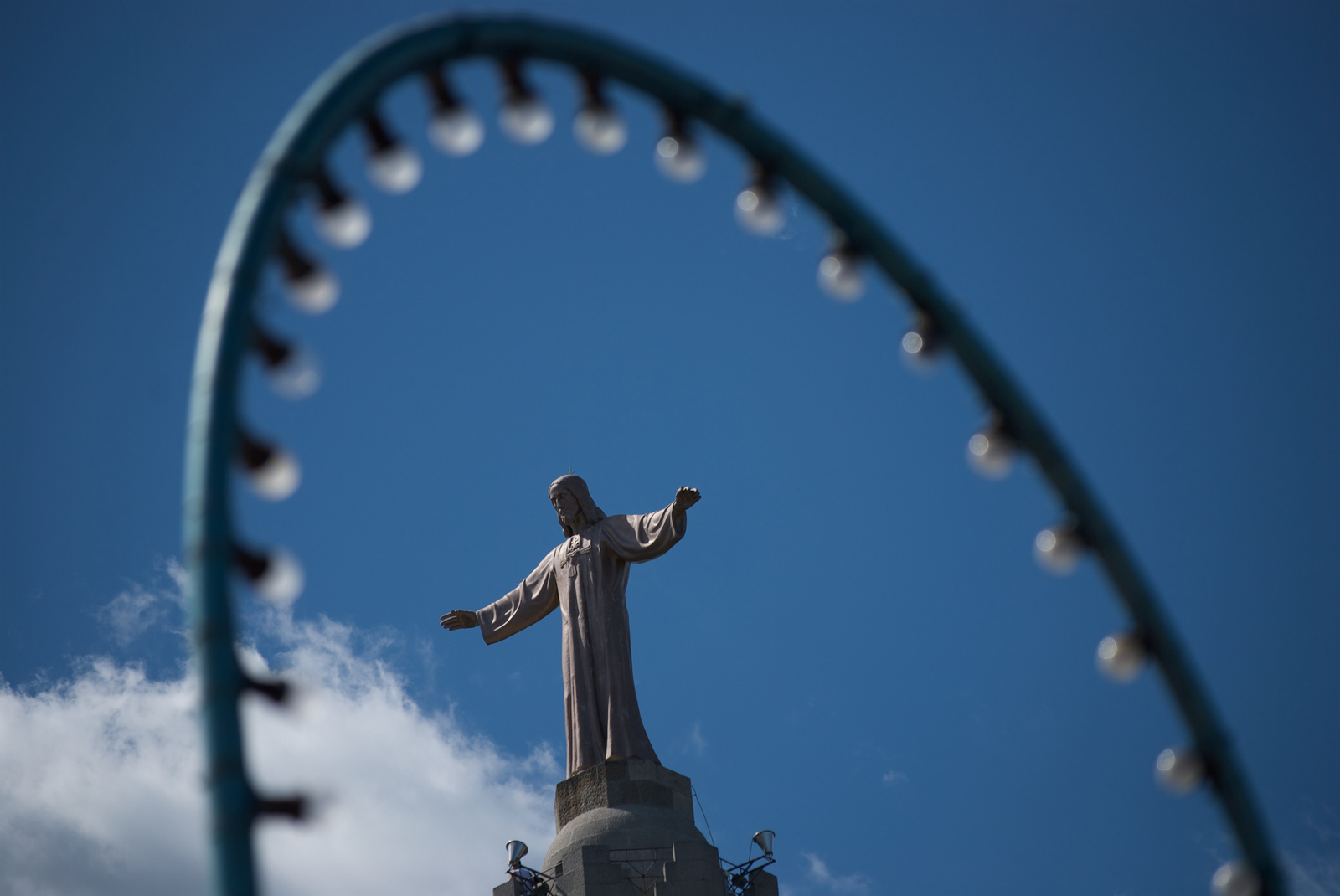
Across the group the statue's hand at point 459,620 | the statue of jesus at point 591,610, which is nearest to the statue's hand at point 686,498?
the statue of jesus at point 591,610

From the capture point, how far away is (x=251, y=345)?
7.14 metres

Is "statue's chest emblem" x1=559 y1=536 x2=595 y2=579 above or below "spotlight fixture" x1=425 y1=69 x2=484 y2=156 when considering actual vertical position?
above

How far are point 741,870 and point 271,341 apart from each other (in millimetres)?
11567

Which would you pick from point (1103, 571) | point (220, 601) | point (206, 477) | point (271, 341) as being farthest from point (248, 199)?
point (1103, 571)

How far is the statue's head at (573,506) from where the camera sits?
19.4 meters

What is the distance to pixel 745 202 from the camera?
27.6ft

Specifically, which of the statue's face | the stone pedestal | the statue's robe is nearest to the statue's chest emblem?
the statue's robe

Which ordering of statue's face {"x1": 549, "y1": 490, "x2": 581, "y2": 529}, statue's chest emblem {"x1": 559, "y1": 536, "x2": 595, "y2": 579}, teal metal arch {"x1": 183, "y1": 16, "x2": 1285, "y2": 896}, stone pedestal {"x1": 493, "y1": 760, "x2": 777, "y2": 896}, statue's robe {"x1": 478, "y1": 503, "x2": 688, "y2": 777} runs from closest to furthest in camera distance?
teal metal arch {"x1": 183, "y1": 16, "x2": 1285, "y2": 896} → stone pedestal {"x1": 493, "y1": 760, "x2": 777, "y2": 896} → statue's robe {"x1": 478, "y1": 503, "x2": 688, "y2": 777} → statue's chest emblem {"x1": 559, "y1": 536, "x2": 595, "y2": 579} → statue's face {"x1": 549, "y1": 490, "x2": 581, "y2": 529}

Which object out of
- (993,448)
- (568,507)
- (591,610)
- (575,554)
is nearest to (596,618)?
(591,610)

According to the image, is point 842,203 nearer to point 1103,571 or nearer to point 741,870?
point 1103,571

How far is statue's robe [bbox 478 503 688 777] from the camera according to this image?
17938 mm

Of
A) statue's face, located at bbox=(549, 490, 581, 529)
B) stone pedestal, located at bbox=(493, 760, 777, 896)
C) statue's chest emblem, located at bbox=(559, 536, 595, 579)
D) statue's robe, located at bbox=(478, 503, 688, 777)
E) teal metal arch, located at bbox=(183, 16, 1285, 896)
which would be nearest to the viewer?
teal metal arch, located at bbox=(183, 16, 1285, 896)

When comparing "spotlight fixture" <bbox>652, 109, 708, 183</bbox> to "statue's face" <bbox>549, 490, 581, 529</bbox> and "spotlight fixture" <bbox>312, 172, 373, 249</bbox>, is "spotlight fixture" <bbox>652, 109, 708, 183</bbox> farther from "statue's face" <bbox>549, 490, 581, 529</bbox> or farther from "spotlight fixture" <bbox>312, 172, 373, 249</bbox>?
"statue's face" <bbox>549, 490, 581, 529</bbox>

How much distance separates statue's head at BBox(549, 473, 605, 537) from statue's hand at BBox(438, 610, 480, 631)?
1645 mm
